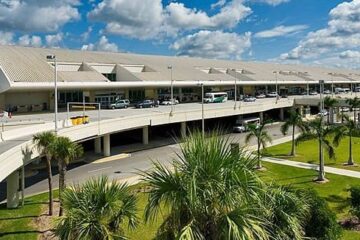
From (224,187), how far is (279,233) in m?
2.50

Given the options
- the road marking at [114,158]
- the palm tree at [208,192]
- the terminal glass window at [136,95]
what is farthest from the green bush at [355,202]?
the terminal glass window at [136,95]

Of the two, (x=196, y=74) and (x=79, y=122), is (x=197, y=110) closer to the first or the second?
(x=79, y=122)

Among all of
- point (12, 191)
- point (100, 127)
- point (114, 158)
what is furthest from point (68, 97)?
point (12, 191)

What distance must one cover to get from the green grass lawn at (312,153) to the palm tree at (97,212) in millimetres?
29064

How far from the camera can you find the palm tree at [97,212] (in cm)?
1234

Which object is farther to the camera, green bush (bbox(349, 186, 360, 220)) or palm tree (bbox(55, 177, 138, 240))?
green bush (bbox(349, 186, 360, 220))

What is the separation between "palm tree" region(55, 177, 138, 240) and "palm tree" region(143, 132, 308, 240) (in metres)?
3.60

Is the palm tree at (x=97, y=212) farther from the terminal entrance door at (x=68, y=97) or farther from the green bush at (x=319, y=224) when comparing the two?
the terminal entrance door at (x=68, y=97)

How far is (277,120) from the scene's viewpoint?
82.1 metres

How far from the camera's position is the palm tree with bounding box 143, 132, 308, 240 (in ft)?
29.2

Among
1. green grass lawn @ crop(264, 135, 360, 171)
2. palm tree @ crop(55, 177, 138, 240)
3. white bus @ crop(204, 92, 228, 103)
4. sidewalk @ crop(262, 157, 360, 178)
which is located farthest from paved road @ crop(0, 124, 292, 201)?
white bus @ crop(204, 92, 228, 103)

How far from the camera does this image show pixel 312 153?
4525cm

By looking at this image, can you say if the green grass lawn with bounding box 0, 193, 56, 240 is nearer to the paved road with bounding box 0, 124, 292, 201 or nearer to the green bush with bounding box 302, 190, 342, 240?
the paved road with bounding box 0, 124, 292, 201

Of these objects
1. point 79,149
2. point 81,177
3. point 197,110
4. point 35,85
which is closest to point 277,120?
point 197,110
